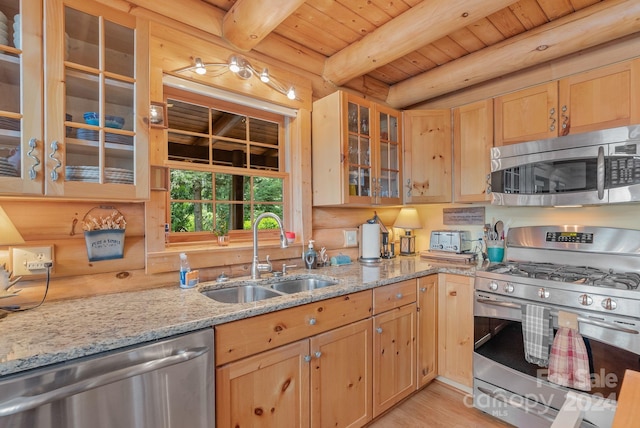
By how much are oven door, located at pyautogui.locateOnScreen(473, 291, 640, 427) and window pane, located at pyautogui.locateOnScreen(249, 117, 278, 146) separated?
71.8 inches

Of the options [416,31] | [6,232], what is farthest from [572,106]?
[6,232]

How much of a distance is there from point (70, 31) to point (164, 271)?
1151mm

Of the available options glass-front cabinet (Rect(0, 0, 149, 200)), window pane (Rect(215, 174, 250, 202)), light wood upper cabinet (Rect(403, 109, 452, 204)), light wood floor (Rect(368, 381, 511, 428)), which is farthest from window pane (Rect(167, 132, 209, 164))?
light wood floor (Rect(368, 381, 511, 428))

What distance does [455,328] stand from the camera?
2.24 meters

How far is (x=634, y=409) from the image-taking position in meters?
0.68

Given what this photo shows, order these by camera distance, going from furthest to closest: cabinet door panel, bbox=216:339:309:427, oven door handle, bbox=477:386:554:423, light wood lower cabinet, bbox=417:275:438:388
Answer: light wood lower cabinet, bbox=417:275:438:388
oven door handle, bbox=477:386:554:423
cabinet door panel, bbox=216:339:309:427

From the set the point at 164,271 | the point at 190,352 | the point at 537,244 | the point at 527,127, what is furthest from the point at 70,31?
the point at 537,244

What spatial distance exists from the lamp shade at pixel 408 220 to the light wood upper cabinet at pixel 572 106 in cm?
97

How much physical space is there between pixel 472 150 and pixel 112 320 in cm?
256

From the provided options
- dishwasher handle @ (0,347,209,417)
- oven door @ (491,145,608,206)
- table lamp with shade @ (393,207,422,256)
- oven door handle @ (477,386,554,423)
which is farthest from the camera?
table lamp with shade @ (393,207,422,256)

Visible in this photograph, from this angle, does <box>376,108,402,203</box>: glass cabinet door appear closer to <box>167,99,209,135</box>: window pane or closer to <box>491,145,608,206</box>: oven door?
<box>491,145,608,206</box>: oven door

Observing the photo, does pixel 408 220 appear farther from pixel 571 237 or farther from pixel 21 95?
pixel 21 95

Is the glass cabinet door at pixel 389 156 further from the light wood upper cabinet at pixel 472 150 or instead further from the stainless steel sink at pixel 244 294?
the stainless steel sink at pixel 244 294

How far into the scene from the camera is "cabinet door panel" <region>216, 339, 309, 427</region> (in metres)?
1.26
